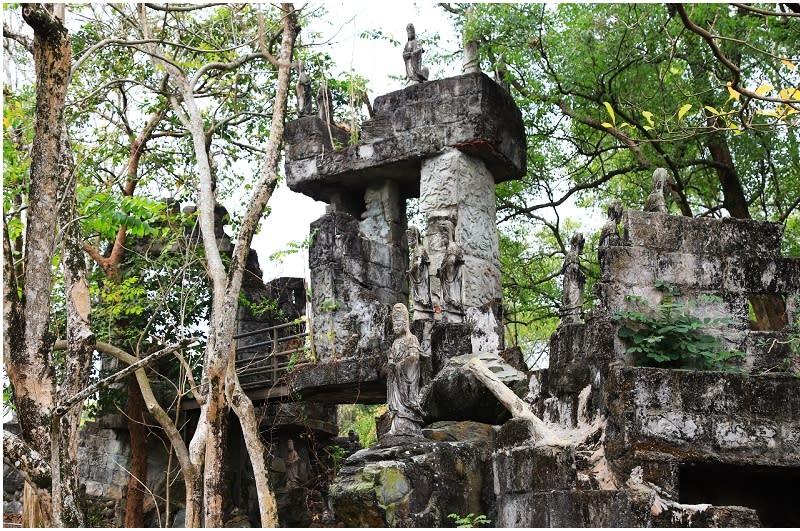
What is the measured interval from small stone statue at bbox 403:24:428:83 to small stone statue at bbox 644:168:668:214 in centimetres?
598

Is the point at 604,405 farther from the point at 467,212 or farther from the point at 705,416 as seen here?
the point at 467,212

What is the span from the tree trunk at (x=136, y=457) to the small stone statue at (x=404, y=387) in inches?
249

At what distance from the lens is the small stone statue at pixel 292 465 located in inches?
643

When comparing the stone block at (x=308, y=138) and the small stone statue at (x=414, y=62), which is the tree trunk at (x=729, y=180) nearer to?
the small stone statue at (x=414, y=62)

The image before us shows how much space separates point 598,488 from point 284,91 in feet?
21.6

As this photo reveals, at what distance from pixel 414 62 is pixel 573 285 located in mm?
5908

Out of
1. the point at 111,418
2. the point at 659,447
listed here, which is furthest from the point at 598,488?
the point at 111,418

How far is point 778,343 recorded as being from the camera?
9.27m

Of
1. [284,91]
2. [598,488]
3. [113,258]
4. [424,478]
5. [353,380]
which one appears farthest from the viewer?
[113,258]

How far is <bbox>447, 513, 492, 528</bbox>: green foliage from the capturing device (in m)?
8.76

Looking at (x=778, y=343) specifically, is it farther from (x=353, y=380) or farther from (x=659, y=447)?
(x=353, y=380)

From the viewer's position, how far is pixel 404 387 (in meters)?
9.98

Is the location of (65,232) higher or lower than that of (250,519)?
Result: higher

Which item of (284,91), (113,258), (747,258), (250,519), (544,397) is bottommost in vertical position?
(250,519)
